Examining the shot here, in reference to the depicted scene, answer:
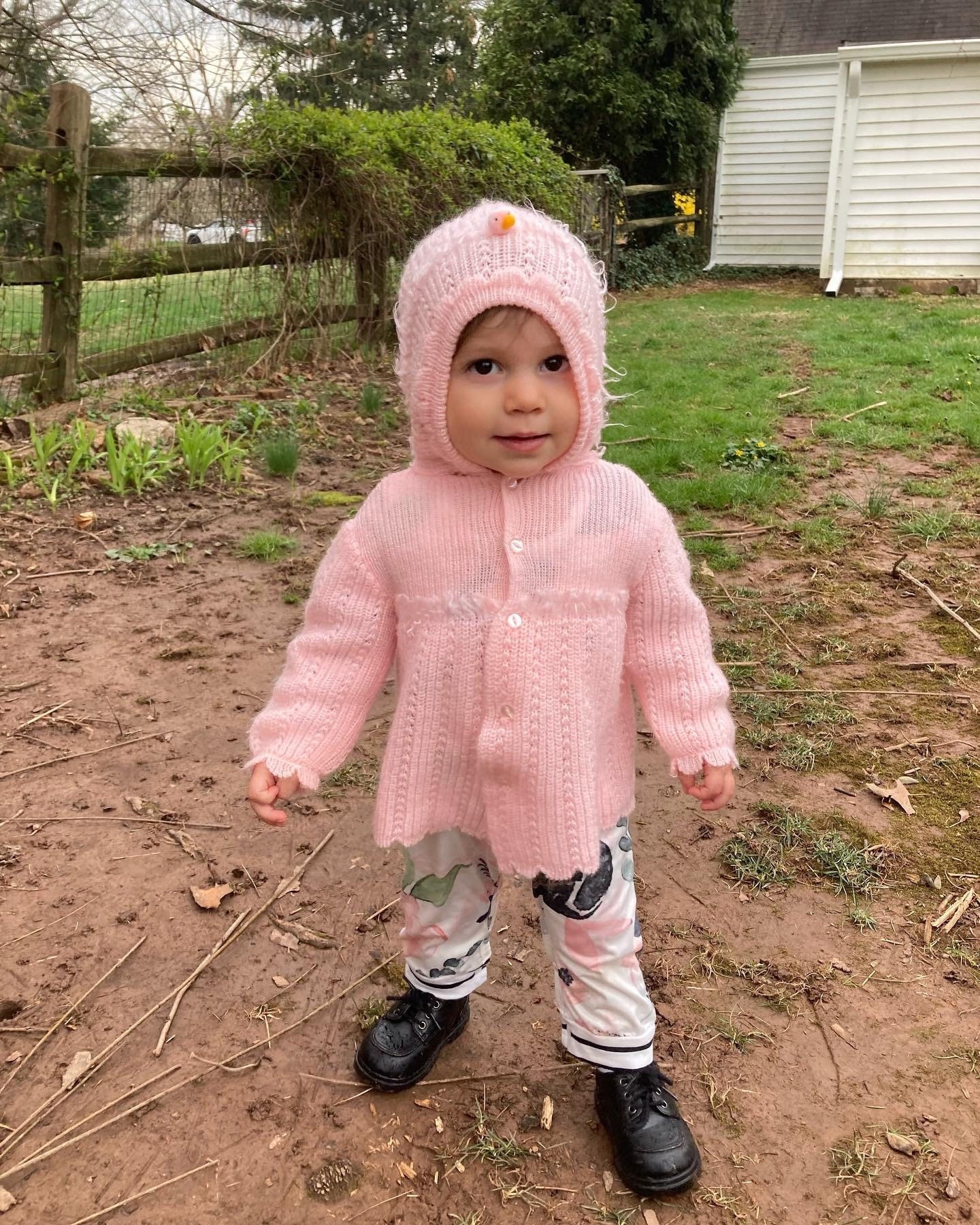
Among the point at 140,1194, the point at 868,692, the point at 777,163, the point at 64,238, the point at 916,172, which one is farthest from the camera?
the point at 777,163

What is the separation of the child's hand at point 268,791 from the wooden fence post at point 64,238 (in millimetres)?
4982

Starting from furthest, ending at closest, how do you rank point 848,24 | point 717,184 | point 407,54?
1. point 407,54
2. point 848,24
3. point 717,184

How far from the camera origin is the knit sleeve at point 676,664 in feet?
5.47

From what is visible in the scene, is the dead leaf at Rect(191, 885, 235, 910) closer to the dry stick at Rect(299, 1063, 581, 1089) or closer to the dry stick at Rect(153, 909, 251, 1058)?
the dry stick at Rect(153, 909, 251, 1058)

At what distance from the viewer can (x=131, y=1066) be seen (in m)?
1.94

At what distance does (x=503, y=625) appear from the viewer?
1.57 meters

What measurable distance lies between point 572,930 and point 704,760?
1.26 ft

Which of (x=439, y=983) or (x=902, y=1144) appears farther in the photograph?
(x=439, y=983)

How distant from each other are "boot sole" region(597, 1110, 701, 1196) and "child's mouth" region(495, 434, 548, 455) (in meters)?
1.26

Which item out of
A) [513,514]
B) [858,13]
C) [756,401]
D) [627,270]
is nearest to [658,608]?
[513,514]

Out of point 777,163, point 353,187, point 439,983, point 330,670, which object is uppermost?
point 777,163

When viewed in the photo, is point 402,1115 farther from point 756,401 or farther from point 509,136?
point 509,136

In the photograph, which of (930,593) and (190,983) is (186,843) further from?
(930,593)

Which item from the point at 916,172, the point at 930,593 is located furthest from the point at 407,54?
the point at 930,593
